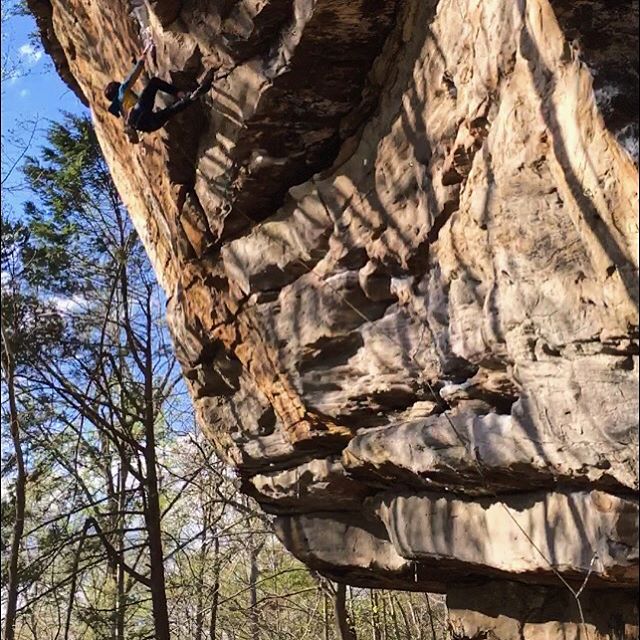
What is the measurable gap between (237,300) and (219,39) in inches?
82.7

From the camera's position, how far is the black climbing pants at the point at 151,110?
20.2ft

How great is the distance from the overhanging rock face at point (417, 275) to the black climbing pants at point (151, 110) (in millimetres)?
172

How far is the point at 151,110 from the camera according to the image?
243 inches

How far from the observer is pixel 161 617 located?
9789mm

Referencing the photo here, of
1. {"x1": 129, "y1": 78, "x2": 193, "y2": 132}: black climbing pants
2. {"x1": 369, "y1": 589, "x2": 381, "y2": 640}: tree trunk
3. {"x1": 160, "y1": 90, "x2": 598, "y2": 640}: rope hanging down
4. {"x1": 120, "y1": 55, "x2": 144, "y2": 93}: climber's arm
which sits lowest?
{"x1": 369, "y1": 589, "x2": 381, "y2": 640}: tree trunk

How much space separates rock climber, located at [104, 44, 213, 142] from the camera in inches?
242

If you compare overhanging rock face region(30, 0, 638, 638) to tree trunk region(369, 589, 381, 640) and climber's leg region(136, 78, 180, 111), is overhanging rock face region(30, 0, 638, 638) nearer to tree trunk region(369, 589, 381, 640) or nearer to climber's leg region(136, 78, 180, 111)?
climber's leg region(136, 78, 180, 111)

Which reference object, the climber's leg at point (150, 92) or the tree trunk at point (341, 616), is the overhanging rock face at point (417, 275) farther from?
the tree trunk at point (341, 616)

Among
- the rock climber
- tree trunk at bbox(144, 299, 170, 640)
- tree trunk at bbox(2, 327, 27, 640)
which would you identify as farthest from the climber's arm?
tree trunk at bbox(144, 299, 170, 640)

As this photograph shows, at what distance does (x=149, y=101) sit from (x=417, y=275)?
2630 mm

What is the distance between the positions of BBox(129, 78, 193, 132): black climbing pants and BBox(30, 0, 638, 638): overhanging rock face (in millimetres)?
172

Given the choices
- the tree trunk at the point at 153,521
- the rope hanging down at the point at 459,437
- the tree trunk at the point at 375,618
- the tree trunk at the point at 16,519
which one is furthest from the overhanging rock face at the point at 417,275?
the tree trunk at the point at 375,618

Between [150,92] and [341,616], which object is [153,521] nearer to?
[341,616]

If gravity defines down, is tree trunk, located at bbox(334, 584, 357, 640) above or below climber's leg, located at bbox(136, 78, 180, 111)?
below
